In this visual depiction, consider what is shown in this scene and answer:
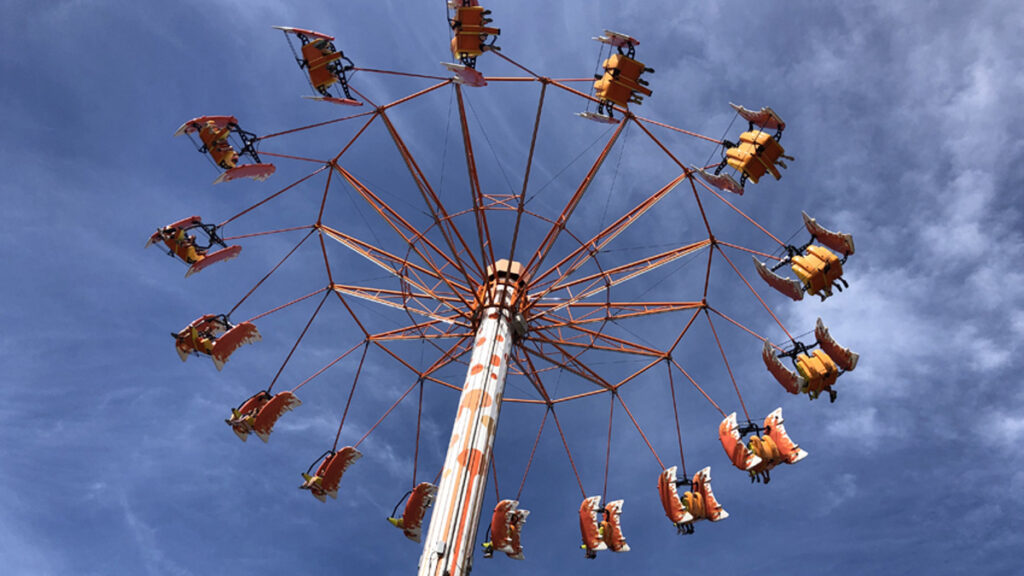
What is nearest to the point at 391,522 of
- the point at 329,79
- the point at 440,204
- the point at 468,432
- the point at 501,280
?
the point at 468,432

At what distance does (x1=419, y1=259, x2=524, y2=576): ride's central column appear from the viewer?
666 inches

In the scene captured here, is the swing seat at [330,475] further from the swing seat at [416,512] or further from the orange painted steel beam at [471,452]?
the orange painted steel beam at [471,452]

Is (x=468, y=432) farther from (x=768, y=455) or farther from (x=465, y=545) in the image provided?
(x=768, y=455)

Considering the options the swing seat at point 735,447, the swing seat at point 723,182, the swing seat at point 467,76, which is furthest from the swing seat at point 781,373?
the swing seat at point 467,76

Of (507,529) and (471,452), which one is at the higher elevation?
(507,529)

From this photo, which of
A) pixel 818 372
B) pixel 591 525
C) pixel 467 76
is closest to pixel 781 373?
pixel 818 372

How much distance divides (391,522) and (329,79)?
15068mm

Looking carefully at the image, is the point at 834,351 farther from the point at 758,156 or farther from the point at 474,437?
the point at 474,437

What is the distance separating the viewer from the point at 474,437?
18938 mm

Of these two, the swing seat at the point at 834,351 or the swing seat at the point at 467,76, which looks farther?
the swing seat at the point at 834,351

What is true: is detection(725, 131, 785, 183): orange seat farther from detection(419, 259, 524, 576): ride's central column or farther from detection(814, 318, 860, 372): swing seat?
detection(419, 259, 524, 576): ride's central column

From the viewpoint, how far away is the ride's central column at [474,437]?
16.9 metres

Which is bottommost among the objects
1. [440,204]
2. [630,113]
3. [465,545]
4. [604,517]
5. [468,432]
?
[465,545]

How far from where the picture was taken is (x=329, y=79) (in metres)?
19.3
